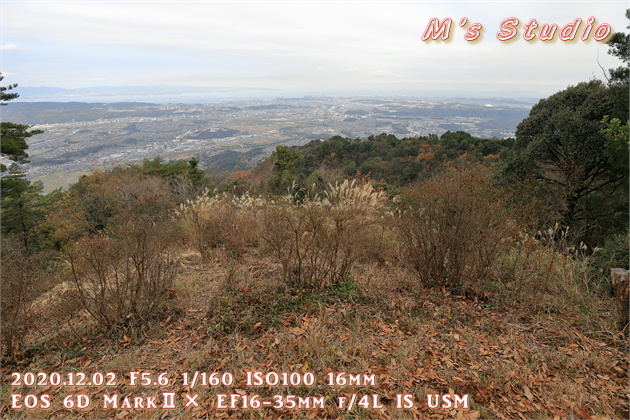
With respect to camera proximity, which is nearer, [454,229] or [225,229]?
[454,229]

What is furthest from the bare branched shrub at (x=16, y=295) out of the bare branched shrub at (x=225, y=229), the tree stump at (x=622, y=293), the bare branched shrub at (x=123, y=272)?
the tree stump at (x=622, y=293)

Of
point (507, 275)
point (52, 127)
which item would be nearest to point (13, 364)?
point (507, 275)

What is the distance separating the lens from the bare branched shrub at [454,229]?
370 centimetres

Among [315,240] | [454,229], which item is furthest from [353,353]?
[454,229]

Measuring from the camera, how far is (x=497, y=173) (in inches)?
355

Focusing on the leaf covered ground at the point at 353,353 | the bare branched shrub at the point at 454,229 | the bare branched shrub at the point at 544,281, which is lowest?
the leaf covered ground at the point at 353,353

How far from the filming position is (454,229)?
12.3 ft

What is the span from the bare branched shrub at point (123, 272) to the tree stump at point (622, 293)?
17.6 feet

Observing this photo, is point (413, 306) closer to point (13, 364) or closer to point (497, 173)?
point (13, 364)

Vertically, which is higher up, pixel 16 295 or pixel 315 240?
pixel 315 240

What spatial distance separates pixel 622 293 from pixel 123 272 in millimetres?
5825

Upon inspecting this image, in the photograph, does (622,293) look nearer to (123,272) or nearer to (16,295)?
(123,272)

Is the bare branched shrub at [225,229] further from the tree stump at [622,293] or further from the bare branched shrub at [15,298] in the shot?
the tree stump at [622,293]

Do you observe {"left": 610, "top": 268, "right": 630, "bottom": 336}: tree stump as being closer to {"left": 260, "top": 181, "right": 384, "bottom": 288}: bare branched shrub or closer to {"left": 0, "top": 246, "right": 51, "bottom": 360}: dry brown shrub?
{"left": 260, "top": 181, "right": 384, "bottom": 288}: bare branched shrub
